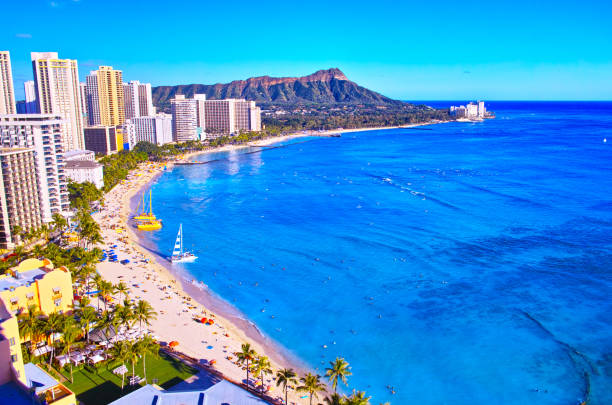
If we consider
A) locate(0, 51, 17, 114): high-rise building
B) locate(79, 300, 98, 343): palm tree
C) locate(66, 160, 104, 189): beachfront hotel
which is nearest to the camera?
locate(79, 300, 98, 343): palm tree

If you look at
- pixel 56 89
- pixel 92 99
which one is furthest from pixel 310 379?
pixel 92 99

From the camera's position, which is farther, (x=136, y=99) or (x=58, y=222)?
(x=136, y=99)

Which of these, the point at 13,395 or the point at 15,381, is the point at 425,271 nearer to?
the point at 15,381

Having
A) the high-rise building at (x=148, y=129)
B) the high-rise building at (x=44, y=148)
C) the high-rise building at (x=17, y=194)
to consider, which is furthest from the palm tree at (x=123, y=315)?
the high-rise building at (x=148, y=129)

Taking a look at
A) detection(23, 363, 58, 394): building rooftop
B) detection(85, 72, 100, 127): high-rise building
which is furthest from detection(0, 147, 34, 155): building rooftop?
detection(85, 72, 100, 127): high-rise building

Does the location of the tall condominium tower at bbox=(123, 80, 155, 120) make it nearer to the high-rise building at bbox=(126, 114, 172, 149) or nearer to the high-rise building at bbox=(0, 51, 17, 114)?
the high-rise building at bbox=(126, 114, 172, 149)

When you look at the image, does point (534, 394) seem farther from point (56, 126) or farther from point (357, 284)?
point (56, 126)

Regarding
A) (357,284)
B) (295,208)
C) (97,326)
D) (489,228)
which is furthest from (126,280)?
(489,228)
